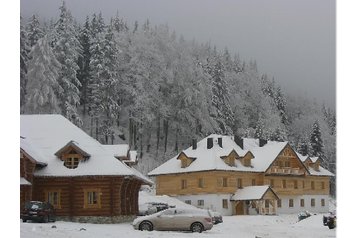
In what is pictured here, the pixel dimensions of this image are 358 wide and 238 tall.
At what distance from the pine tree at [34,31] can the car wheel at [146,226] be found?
6739 millimetres

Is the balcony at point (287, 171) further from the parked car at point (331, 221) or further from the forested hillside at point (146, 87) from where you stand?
the parked car at point (331, 221)

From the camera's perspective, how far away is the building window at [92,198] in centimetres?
2014

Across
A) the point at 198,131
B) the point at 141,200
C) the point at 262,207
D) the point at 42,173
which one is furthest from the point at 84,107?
the point at 262,207

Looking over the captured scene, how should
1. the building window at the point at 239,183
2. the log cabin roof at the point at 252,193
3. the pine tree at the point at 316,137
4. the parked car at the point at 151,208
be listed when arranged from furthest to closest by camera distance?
the building window at the point at 239,183, the log cabin roof at the point at 252,193, the parked car at the point at 151,208, the pine tree at the point at 316,137

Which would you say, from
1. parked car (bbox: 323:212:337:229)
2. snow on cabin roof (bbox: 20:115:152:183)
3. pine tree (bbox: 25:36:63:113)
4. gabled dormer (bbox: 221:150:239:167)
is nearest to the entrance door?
gabled dormer (bbox: 221:150:239:167)

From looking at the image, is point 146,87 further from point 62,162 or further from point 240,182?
point 240,182

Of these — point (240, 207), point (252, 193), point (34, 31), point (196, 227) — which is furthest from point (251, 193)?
point (34, 31)

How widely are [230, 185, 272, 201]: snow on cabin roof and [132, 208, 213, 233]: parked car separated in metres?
17.4

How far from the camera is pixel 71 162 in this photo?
2022cm

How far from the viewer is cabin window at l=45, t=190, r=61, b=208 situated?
19984 mm

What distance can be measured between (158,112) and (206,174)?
18.4 metres

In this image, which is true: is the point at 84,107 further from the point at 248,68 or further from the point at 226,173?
the point at 226,173

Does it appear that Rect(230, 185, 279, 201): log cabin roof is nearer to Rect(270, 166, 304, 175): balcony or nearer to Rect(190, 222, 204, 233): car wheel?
Rect(270, 166, 304, 175): balcony

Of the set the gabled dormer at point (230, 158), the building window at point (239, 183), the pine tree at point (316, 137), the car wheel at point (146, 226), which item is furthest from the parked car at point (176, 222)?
the building window at point (239, 183)
